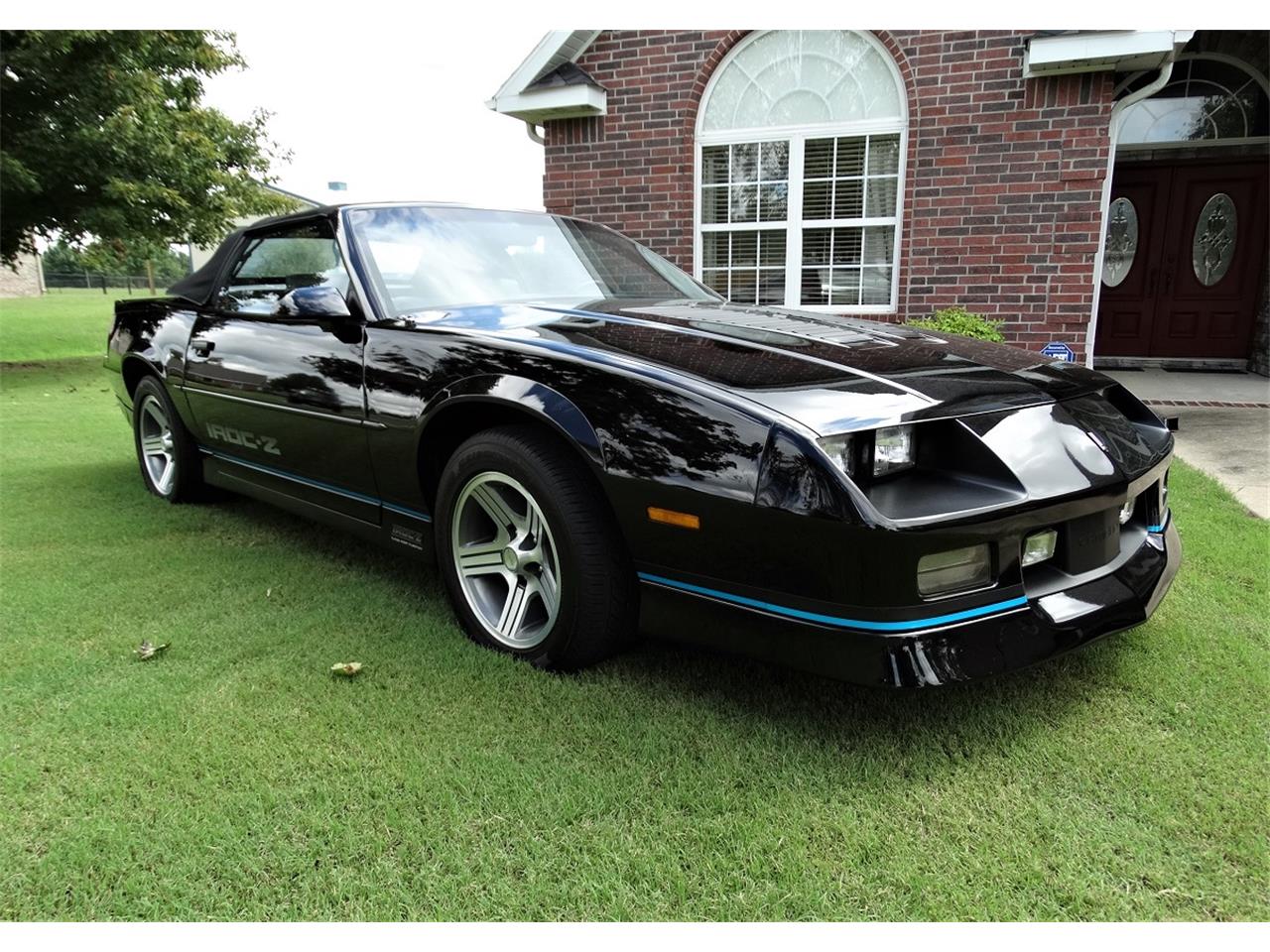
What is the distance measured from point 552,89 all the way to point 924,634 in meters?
7.38

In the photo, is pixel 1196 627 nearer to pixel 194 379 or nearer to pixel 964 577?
pixel 964 577

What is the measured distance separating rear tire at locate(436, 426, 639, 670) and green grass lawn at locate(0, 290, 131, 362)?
9.83 metres

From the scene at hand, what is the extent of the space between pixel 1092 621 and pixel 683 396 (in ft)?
3.71

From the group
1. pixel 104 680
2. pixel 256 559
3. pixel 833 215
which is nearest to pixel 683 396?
pixel 104 680

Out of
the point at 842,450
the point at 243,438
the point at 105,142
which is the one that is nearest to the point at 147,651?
the point at 243,438

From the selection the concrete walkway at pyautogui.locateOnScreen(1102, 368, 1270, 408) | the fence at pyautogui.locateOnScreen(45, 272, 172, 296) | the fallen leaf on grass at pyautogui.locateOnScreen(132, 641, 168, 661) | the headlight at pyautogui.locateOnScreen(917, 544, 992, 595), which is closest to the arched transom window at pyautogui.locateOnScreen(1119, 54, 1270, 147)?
the concrete walkway at pyautogui.locateOnScreen(1102, 368, 1270, 408)

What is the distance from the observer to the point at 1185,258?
9.62 metres

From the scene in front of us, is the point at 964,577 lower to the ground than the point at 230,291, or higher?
lower

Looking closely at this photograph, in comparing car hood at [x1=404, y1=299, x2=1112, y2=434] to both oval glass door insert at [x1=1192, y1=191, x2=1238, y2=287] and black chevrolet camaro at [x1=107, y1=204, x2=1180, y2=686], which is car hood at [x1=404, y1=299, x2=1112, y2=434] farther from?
oval glass door insert at [x1=1192, y1=191, x2=1238, y2=287]

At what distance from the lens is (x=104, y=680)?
2.50 meters

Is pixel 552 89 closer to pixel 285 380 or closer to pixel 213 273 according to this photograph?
pixel 213 273

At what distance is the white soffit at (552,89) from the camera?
25.6ft

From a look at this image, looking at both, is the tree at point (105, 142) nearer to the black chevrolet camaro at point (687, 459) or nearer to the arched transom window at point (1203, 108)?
the black chevrolet camaro at point (687, 459)

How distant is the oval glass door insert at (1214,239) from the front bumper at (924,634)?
30.4ft
